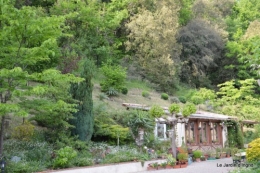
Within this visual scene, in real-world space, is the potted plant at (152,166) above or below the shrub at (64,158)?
below

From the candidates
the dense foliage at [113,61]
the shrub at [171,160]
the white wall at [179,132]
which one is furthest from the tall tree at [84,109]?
the white wall at [179,132]

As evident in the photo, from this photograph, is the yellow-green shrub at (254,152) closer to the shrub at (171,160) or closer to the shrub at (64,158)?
the shrub at (171,160)

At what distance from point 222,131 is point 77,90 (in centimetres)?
1247

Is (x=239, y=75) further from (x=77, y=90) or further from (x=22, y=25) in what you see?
(x=22, y=25)

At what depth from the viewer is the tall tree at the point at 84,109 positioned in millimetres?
12688

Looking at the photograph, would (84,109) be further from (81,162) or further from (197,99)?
(197,99)

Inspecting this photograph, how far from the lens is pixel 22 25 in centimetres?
833

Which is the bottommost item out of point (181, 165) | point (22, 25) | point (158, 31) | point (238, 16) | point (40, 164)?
point (181, 165)

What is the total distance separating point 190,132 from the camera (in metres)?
18.1

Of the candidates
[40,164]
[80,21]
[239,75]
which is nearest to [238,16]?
[239,75]

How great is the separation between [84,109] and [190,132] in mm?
7982

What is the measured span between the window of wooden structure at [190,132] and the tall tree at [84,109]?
7.15 meters

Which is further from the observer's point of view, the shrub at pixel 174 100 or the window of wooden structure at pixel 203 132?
the shrub at pixel 174 100

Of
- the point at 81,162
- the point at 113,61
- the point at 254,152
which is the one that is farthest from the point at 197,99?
the point at 81,162
